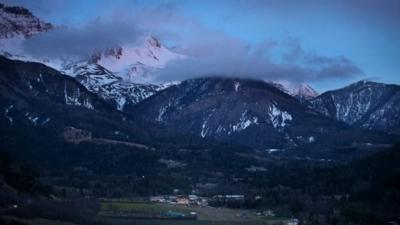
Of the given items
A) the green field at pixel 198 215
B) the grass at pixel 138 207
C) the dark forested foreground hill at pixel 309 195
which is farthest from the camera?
the grass at pixel 138 207

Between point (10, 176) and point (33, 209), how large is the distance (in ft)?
66.6

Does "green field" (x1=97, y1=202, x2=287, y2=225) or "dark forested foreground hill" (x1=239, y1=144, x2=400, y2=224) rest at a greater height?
"dark forested foreground hill" (x1=239, y1=144, x2=400, y2=224)

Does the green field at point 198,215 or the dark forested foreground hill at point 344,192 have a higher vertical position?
the dark forested foreground hill at point 344,192

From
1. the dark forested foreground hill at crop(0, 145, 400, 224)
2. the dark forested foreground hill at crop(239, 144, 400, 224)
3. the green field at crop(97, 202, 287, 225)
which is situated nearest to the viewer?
the dark forested foreground hill at crop(0, 145, 400, 224)

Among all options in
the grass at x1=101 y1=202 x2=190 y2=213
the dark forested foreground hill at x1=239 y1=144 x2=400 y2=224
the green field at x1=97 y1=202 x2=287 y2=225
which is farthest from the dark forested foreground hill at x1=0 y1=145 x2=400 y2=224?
the green field at x1=97 y1=202 x2=287 y2=225

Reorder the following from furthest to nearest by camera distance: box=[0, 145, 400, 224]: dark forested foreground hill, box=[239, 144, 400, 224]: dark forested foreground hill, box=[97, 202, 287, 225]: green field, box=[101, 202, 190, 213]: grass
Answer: box=[101, 202, 190, 213]: grass → box=[239, 144, 400, 224]: dark forested foreground hill → box=[97, 202, 287, 225]: green field → box=[0, 145, 400, 224]: dark forested foreground hill

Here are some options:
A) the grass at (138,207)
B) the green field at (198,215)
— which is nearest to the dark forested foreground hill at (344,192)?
the green field at (198,215)

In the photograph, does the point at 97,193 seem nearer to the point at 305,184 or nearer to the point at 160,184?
the point at 160,184

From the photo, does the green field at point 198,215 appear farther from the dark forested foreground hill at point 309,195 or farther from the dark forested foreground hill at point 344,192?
the dark forested foreground hill at point 344,192

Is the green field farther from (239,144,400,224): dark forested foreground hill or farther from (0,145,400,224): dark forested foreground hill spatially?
(239,144,400,224): dark forested foreground hill

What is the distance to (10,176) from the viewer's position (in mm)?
138875

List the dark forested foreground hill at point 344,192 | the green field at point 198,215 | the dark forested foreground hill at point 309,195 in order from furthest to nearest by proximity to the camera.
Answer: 1. the dark forested foreground hill at point 344,192
2. the green field at point 198,215
3. the dark forested foreground hill at point 309,195

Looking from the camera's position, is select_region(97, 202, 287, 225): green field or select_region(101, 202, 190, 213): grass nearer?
select_region(97, 202, 287, 225): green field

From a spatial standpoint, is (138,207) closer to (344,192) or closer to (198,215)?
(198,215)
